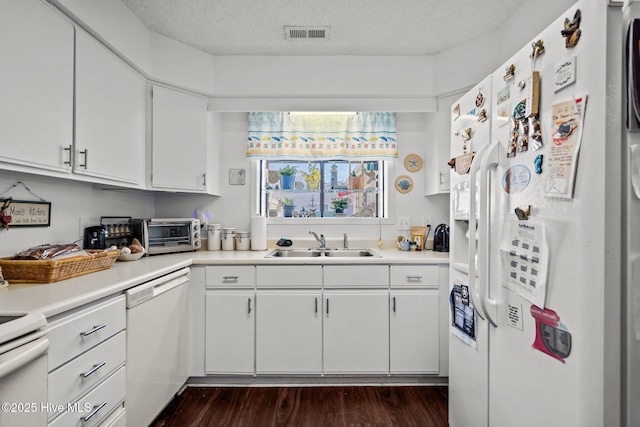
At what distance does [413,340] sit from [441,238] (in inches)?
35.2

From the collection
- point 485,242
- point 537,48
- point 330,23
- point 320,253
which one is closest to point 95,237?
point 320,253

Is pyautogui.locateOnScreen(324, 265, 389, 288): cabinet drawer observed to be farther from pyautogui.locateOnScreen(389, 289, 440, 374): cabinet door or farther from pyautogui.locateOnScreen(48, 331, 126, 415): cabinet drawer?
pyautogui.locateOnScreen(48, 331, 126, 415): cabinet drawer

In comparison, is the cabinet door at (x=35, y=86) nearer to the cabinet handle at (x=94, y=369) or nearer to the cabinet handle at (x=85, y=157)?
the cabinet handle at (x=85, y=157)

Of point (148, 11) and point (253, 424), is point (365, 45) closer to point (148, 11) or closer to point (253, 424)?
point (148, 11)

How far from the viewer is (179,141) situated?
2.47 m

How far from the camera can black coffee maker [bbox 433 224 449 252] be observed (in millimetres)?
2659

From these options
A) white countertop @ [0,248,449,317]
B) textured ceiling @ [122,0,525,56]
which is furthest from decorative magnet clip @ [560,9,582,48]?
white countertop @ [0,248,449,317]

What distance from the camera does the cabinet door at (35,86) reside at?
1.30m

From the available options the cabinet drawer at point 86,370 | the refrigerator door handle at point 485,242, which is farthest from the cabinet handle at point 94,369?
the refrigerator door handle at point 485,242

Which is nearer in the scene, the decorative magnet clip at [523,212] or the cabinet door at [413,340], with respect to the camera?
the decorative magnet clip at [523,212]

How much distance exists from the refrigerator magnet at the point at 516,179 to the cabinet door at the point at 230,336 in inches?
68.5

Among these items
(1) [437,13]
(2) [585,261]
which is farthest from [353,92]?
(2) [585,261]

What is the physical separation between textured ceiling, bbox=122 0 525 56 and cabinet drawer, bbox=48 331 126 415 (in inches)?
79.2

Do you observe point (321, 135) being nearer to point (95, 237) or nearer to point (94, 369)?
point (95, 237)
